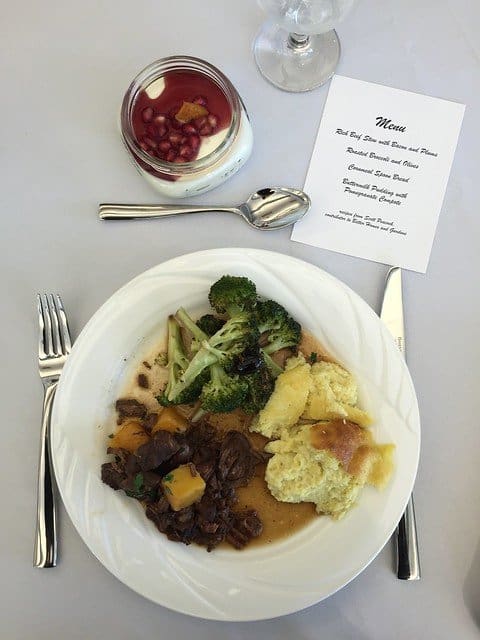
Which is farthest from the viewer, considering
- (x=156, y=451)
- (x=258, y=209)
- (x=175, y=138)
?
(x=258, y=209)

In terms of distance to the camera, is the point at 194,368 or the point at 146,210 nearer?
the point at 194,368

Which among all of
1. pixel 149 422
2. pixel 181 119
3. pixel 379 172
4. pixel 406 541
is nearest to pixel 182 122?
pixel 181 119

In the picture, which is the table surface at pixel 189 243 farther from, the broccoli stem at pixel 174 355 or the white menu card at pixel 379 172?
the broccoli stem at pixel 174 355

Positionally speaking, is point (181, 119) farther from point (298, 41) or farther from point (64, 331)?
point (64, 331)

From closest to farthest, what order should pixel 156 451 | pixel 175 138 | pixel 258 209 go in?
pixel 156 451 < pixel 175 138 < pixel 258 209

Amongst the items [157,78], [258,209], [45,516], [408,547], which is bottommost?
[45,516]

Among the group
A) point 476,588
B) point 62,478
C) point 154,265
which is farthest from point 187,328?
point 476,588
